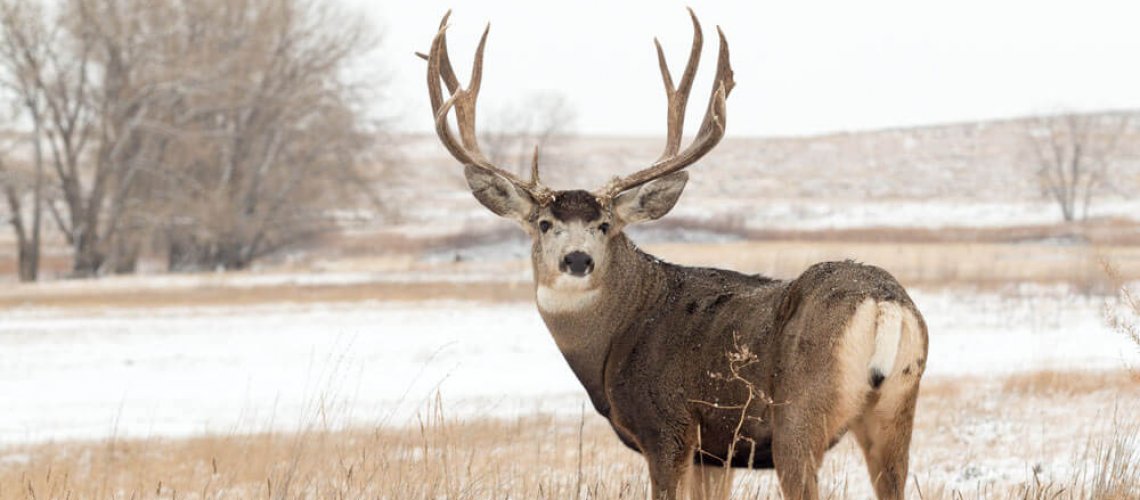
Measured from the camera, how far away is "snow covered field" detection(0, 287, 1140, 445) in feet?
44.7

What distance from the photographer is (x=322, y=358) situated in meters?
18.3

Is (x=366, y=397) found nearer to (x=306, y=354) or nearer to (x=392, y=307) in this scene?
(x=306, y=354)

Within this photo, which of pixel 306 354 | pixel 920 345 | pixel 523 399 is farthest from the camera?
pixel 306 354

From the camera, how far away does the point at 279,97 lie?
44812 mm

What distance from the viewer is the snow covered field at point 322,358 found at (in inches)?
536

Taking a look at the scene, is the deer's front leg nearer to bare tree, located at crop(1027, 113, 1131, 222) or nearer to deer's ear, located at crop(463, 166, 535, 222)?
deer's ear, located at crop(463, 166, 535, 222)

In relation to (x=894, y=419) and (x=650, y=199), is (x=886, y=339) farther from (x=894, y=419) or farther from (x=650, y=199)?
(x=650, y=199)

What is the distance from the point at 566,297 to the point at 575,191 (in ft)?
1.70

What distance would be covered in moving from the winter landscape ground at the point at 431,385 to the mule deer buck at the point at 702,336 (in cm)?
42

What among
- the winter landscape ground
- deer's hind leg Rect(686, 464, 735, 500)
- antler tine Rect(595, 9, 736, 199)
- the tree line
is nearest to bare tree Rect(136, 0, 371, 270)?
the tree line

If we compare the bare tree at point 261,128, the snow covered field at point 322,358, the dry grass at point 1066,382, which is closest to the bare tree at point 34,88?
the bare tree at point 261,128

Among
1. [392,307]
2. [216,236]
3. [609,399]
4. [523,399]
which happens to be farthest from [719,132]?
[216,236]

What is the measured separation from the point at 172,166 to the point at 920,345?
42.1 meters

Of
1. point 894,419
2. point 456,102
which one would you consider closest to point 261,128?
point 456,102
